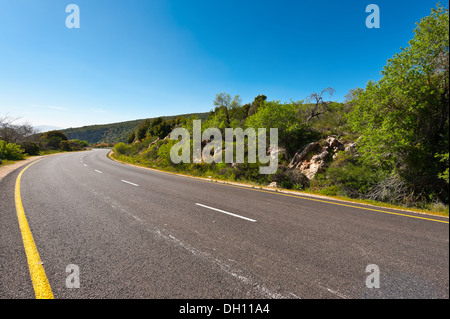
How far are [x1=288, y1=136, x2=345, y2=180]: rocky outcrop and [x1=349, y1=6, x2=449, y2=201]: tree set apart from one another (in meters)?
4.17

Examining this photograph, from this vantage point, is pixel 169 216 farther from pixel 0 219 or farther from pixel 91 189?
pixel 91 189

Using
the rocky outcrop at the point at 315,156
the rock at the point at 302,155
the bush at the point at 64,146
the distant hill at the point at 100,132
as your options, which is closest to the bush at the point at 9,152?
the bush at the point at 64,146

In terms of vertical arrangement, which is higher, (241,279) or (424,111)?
(424,111)

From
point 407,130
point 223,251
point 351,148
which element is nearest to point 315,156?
point 351,148

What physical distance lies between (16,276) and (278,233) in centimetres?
447

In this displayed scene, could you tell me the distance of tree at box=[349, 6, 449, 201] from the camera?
716 cm

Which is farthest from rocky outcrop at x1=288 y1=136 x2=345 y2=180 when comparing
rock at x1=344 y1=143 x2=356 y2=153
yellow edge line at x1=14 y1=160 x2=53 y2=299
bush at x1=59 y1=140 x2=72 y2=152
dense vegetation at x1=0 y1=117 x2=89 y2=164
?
bush at x1=59 y1=140 x2=72 y2=152

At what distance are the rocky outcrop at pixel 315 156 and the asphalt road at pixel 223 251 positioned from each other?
6768mm

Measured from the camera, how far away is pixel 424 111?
7.57 m

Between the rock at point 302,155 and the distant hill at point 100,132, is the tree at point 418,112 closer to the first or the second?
the rock at point 302,155

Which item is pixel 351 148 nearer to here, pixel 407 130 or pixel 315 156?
pixel 315 156

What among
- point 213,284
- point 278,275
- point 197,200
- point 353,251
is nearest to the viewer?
point 213,284
